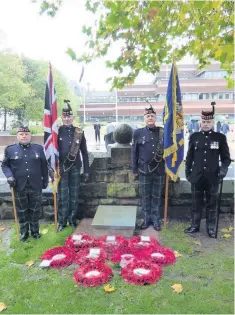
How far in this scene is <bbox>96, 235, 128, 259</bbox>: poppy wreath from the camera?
3.89 m

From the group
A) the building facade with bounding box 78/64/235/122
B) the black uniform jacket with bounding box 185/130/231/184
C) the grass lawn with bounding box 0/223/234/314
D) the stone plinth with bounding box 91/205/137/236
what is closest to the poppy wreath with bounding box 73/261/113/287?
the grass lawn with bounding box 0/223/234/314

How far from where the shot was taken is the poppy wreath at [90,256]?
3564mm

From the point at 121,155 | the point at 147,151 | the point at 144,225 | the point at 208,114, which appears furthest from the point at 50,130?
the point at 208,114

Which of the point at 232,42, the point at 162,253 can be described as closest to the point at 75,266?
the point at 162,253

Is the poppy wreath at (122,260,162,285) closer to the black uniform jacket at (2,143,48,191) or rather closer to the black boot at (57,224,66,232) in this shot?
the black boot at (57,224,66,232)

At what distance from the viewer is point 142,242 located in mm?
4027

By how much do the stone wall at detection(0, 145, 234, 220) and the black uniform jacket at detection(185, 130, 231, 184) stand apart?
2.56ft

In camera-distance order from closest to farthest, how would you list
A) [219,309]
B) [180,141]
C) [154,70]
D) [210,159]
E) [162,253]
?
1. [219,309]
2. [162,253]
3. [210,159]
4. [180,141]
5. [154,70]

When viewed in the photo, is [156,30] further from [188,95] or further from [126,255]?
[188,95]

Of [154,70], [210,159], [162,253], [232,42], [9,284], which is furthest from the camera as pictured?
[154,70]

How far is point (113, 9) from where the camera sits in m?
3.97

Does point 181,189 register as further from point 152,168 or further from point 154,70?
point 154,70

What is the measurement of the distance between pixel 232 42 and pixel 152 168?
216cm

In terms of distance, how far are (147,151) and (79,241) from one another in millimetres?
1636
